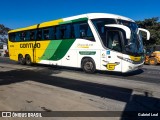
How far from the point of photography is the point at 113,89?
8.97m

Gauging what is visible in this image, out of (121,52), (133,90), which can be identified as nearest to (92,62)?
(121,52)

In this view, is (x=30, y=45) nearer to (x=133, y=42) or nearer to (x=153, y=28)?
(x=133, y=42)

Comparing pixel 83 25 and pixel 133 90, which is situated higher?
pixel 83 25

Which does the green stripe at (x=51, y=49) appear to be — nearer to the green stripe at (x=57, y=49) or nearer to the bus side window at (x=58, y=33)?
the green stripe at (x=57, y=49)

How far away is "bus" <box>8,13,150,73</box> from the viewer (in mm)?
11945

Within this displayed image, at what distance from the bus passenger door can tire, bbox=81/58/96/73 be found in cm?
110

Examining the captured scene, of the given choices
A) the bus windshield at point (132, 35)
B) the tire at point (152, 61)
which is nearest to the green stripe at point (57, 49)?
the bus windshield at point (132, 35)

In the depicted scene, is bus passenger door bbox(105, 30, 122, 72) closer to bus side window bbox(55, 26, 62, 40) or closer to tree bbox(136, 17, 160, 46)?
bus side window bbox(55, 26, 62, 40)

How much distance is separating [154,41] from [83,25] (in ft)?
83.7

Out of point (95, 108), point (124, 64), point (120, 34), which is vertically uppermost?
point (120, 34)

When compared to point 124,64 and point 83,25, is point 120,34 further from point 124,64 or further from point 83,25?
point 83,25

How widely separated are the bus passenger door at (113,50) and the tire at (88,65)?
1.10 metres

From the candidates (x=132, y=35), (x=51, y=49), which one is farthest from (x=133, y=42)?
(x=51, y=49)

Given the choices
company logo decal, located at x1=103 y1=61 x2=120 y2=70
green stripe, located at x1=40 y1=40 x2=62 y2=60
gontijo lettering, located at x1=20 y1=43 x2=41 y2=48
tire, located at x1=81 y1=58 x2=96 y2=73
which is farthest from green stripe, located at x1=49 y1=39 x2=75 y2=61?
company logo decal, located at x1=103 y1=61 x2=120 y2=70
